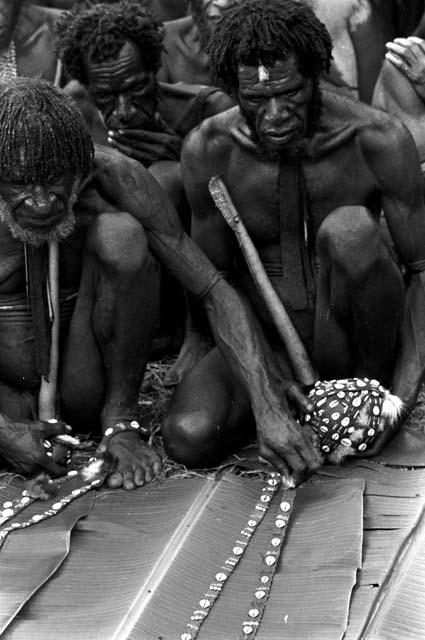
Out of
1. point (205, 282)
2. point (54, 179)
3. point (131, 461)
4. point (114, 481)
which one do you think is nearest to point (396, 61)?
point (205, 282)

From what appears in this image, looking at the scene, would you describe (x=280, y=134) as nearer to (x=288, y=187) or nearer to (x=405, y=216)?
(x=288, y=187)

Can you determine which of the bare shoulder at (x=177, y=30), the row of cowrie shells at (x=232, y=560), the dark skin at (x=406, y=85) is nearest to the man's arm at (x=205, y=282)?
the row of cowrie shells at (x=232, y=560)

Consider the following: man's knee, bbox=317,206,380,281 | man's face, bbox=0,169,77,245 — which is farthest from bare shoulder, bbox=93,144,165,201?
man's knee, bbox=317,206,380,281

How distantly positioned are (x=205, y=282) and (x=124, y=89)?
114 cm

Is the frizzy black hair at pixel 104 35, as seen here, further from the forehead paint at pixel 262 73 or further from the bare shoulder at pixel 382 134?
the bare shoulder at pixel 382 134

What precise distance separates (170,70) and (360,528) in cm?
290

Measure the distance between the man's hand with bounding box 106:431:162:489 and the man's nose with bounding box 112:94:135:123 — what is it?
1.39 meters

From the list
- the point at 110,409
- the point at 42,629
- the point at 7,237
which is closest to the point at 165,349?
the point at 110,409

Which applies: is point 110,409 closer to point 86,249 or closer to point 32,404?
point 32,404

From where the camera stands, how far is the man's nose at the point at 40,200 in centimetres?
373

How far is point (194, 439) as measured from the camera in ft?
13.1

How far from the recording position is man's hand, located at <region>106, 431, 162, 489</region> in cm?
391

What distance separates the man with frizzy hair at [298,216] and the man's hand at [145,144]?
70 cm

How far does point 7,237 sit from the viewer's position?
399cm
